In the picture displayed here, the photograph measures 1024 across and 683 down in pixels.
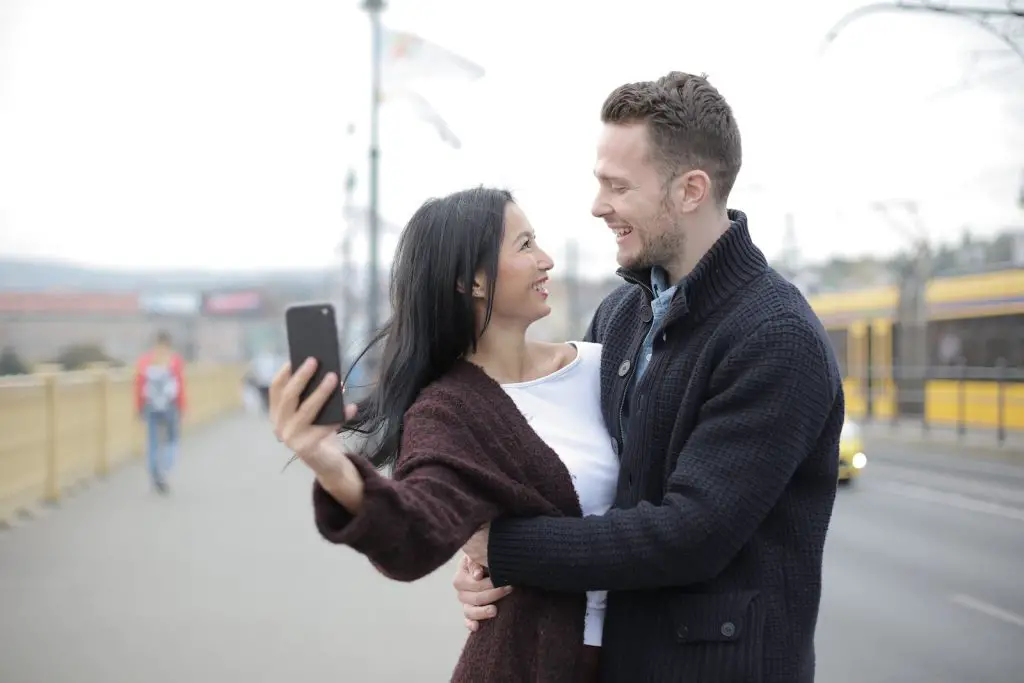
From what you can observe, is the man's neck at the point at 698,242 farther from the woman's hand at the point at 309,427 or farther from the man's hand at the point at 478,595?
the woman's hand at the point at 309,427

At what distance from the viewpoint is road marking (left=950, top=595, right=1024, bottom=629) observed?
19.9 feet

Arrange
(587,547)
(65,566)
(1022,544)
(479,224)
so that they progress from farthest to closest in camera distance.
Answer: (1022,544)
(65,566)
(479,224)
(587,547)

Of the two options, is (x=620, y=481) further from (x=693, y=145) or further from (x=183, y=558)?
(x=183, y=558)

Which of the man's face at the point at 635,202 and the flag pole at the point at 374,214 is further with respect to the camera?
the flag pole at the point at 374,214

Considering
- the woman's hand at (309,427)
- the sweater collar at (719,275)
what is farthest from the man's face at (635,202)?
the woman's hand at (309,427)

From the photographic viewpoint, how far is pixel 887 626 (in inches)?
234

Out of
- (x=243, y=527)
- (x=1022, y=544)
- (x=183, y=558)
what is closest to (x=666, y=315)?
(x=183, y=558)

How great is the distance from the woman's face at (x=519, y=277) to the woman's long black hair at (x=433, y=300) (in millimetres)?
23

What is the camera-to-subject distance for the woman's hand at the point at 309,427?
5.22 ft

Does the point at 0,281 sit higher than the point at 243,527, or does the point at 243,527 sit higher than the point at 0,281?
the point at 0,281

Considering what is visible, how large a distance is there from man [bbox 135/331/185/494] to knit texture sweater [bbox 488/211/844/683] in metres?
10.2

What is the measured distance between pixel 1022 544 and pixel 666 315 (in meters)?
6.97

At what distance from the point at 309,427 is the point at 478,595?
67 centimetres

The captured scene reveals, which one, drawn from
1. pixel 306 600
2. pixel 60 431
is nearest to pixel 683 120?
pixel 306 600
